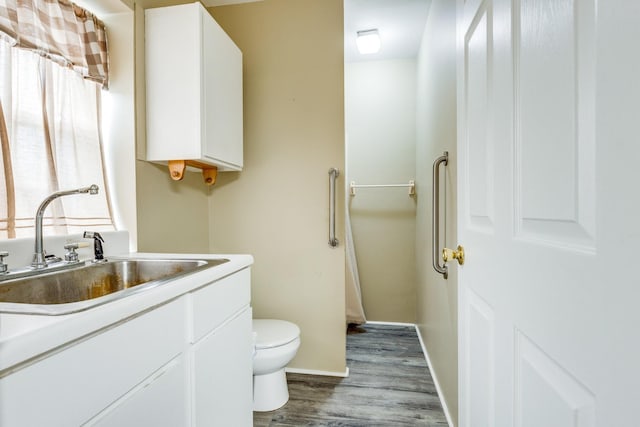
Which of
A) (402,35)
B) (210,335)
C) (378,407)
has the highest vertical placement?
(402,35)

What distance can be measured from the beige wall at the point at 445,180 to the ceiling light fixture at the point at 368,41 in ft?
1.22

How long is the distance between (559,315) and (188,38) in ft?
5.72

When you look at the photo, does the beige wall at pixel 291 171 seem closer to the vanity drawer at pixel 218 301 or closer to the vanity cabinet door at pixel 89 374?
the vanity drawer at pixel 218 301

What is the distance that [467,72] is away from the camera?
0.96 m

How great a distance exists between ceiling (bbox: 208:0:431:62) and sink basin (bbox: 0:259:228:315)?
185cm

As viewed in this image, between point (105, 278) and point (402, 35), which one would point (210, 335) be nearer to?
point (105, 278)

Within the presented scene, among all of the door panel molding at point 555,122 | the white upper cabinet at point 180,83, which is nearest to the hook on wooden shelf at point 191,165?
the white upper cabinet at point 180,83

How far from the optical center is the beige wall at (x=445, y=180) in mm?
1553

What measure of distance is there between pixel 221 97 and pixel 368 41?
4.68 feet

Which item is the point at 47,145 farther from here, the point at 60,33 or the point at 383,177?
the point at 383,177

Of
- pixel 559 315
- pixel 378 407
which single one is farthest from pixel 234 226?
pixel 559 315

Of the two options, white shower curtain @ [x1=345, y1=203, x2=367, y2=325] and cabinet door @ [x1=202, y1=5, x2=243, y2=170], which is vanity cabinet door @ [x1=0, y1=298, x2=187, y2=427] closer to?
cabinet door @ [x1=202, y1=5, x2=243, y2=170]

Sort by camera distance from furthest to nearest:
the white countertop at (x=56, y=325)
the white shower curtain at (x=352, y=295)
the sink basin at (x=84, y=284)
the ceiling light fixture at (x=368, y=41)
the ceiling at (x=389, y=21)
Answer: the white shower curtain at (x=352, y=295)
the ceiling light fixture at (x=368, y=41)
the ceiling at (x=389, y=21)
the sink basin at (x=84, y=284)
the white countertop at (x=56, y=325)

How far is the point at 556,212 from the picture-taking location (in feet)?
1.65
